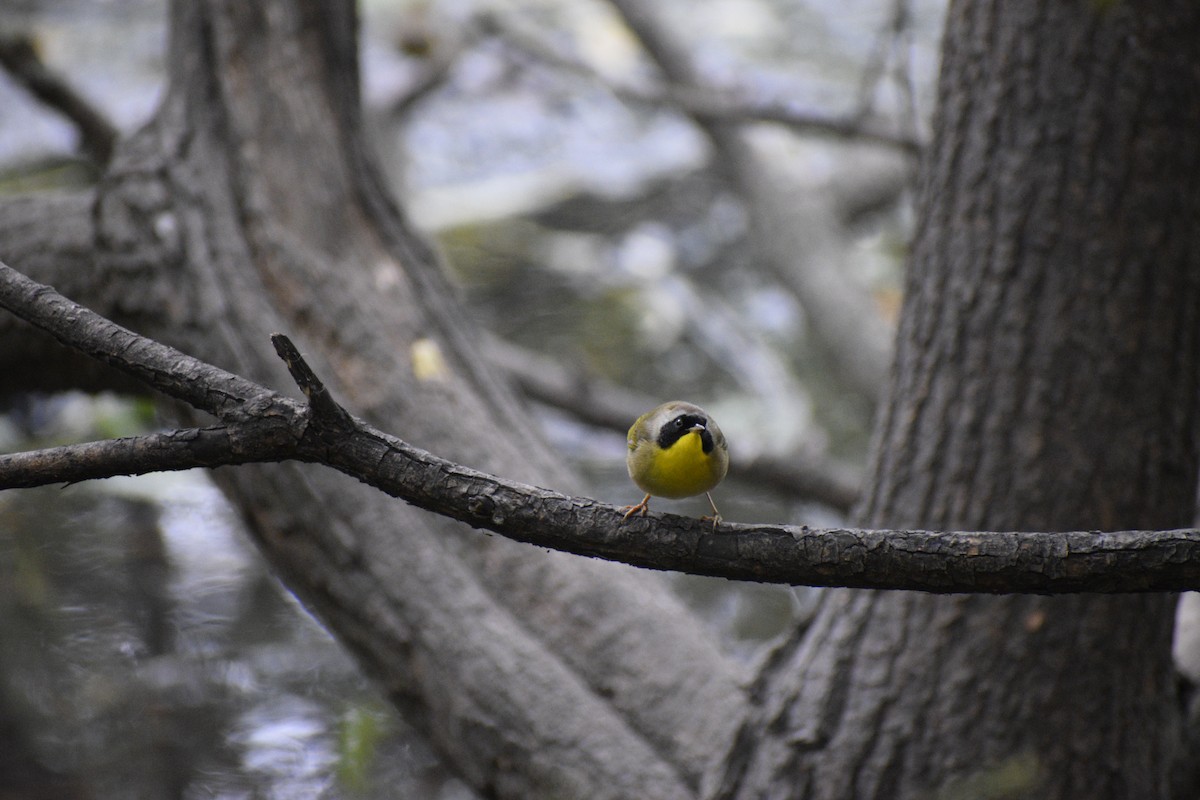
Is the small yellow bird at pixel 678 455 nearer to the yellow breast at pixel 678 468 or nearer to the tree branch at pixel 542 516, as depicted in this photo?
the yellow breast at pixel 678 468

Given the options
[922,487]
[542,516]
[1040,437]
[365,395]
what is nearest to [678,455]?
[542,516]

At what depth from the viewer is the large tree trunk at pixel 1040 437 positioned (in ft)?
7.73

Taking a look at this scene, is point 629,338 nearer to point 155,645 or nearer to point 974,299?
point 155,645

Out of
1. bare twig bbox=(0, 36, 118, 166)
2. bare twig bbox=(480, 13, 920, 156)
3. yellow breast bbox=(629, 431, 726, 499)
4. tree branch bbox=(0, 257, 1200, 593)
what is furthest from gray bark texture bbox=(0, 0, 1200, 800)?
bare twig bbox=(0, 36, 118, 166)

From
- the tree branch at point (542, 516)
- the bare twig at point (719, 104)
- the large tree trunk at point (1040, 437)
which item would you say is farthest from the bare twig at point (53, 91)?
the large tree trunk at point (1040, 437)

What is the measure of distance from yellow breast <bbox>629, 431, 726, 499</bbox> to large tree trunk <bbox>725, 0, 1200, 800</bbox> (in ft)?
2.30

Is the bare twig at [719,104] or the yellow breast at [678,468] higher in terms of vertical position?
the bare twig at [719,104]

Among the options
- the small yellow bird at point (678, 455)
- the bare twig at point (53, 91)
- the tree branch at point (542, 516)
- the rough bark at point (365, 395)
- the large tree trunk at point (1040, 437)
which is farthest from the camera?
the bare twig at point (53, 91)

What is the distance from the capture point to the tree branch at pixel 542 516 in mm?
1626

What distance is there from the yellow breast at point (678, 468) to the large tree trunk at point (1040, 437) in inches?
27.6

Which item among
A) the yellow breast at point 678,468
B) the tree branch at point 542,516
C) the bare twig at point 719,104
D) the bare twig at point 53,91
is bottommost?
the tree branch at point 542,516

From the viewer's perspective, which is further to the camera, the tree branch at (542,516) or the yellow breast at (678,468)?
the yellow breast at (678,468)

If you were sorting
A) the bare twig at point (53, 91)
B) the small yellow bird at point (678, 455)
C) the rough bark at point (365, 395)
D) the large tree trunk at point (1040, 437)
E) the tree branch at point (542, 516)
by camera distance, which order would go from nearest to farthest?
1. the tree branch at point (542, 516)
2. the small yellow bird at point (678, 455)
3. the large tree trunk at point (1040, 437)
4. the rough bark at point (365, 395)
5. the bare twig at point (53, 91)

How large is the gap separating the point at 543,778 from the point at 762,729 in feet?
1.82
